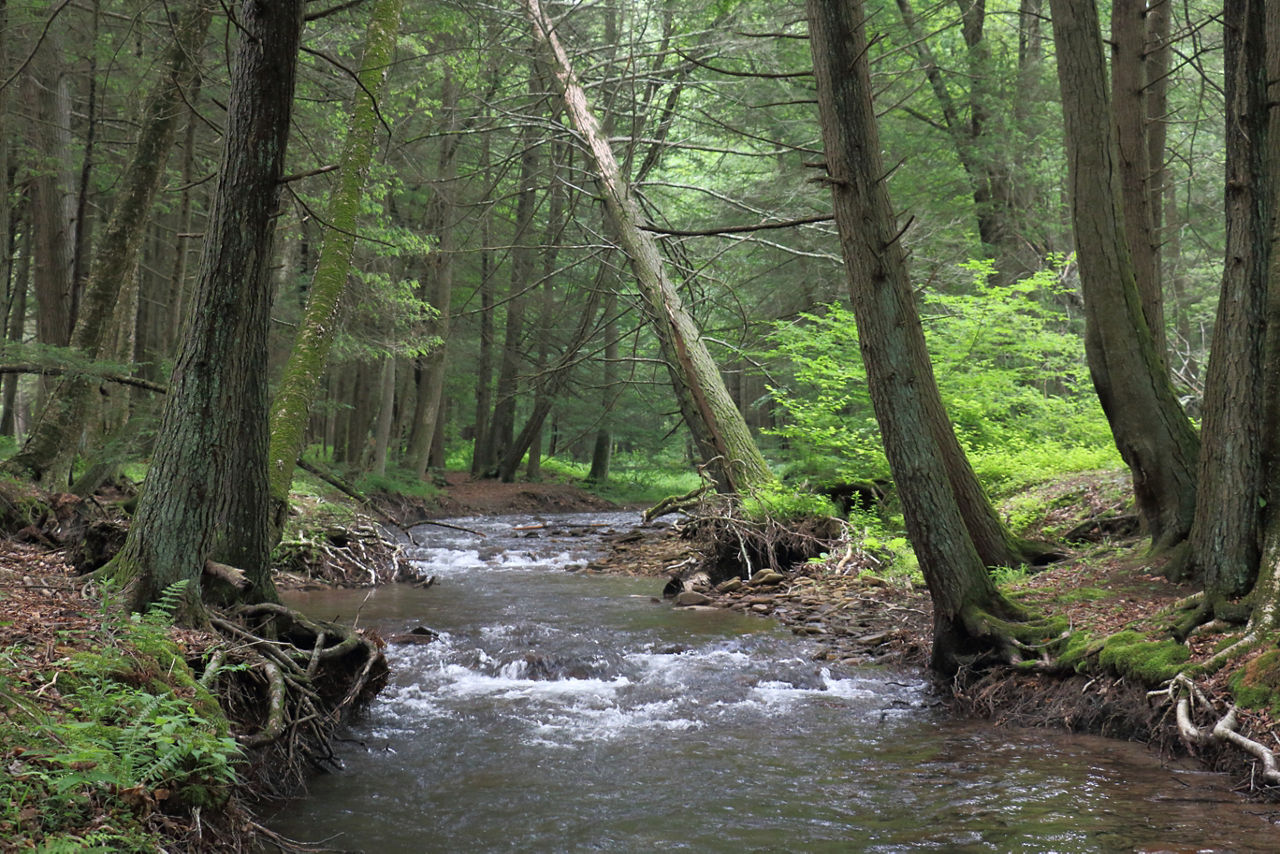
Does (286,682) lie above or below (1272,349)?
below

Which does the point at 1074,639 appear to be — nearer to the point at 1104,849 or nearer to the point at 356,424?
the point at 1104,849

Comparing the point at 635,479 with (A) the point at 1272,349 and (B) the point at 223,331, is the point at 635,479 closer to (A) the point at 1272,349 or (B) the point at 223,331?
(A) the point at 1272,349

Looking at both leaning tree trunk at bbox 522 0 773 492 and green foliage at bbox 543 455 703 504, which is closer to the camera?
leaning tree trunk at bbox 522 0 773 492

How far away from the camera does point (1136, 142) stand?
28.0ft

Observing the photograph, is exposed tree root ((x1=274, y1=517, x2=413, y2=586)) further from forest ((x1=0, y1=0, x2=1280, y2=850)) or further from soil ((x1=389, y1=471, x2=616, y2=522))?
soil ((x1=389, y1=471, x2=616, y2=522))

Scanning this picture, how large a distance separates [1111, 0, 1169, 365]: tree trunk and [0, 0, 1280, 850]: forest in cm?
Answer: 4

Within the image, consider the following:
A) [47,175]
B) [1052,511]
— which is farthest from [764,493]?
[47,175]

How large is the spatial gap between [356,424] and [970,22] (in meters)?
16.9

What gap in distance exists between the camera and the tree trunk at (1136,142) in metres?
8.32

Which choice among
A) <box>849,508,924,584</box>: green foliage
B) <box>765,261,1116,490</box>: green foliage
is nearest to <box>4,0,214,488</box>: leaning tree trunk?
<box>765,261,1116,490</box>: green foliage

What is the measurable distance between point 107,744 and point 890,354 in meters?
5.35

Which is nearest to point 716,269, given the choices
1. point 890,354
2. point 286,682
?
point 890,354

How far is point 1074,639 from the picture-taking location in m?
5.97

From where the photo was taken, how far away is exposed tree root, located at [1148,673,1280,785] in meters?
4.27
